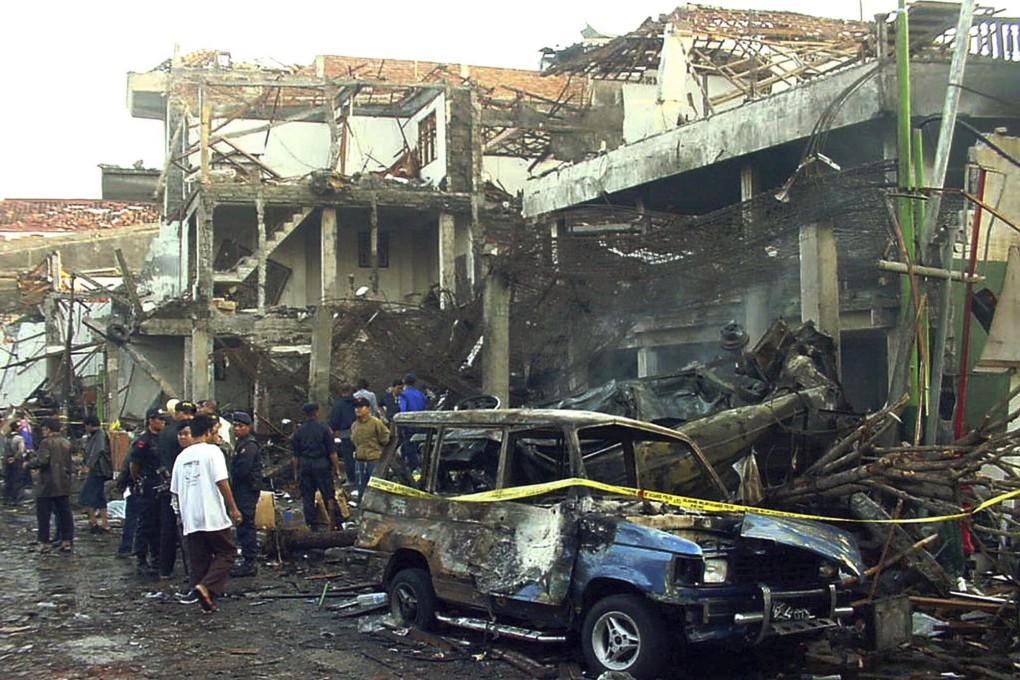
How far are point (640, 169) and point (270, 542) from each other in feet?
37.2

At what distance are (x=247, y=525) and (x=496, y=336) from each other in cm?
506

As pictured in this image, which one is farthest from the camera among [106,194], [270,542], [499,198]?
[106,194]

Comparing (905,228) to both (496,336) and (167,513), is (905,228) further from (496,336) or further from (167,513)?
(167,513)

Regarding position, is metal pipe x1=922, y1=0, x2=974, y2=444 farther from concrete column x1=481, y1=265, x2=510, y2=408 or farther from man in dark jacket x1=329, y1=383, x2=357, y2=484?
man in dark jacket x1=329, y1=383, x2=357, y2=484

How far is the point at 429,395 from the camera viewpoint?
17.1m

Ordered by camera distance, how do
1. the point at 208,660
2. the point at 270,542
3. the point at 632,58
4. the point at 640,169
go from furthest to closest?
the point at 632,58
the point at 640,169
the point at 270,542
the point at 208,660

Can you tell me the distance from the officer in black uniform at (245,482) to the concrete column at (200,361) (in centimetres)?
1142

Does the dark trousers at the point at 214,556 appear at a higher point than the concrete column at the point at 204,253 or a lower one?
lower

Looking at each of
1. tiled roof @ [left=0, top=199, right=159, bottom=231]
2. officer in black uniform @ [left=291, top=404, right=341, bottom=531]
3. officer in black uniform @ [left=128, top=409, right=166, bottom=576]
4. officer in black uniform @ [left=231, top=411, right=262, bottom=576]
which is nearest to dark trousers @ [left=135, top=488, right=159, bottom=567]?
officer in black uniform @ [left=128, top=409, right=166, bottom=576]

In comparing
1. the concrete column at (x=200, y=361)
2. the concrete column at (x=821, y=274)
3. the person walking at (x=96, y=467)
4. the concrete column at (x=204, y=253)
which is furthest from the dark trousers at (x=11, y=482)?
the concrete column at (x=821, y=274)

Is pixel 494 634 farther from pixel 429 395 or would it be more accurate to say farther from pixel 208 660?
pixel 429 395

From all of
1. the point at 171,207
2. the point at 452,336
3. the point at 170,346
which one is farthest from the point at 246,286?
the point at 452,336

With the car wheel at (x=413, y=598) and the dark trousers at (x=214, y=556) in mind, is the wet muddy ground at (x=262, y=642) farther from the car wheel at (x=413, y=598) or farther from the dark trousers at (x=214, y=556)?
the dark trousers at (x=214, y=556)

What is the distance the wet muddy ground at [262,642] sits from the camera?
6.75m
